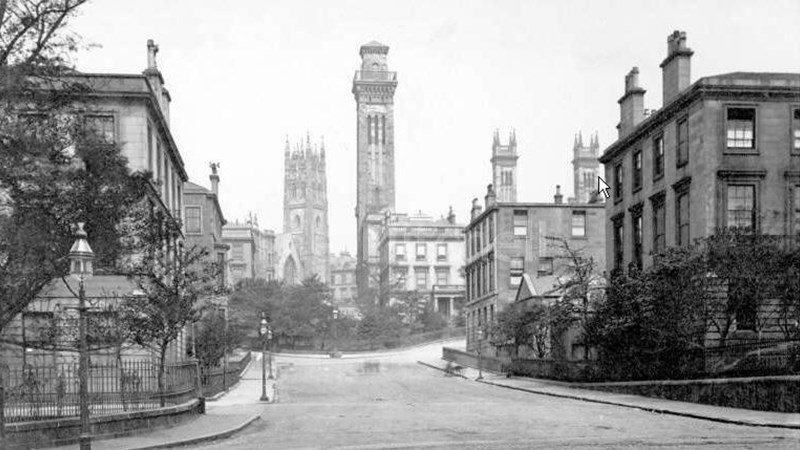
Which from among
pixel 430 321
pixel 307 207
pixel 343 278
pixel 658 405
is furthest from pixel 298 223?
pixel 658 405

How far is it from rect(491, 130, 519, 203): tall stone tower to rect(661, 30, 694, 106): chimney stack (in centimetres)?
9997

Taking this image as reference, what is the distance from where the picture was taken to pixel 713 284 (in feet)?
88.8

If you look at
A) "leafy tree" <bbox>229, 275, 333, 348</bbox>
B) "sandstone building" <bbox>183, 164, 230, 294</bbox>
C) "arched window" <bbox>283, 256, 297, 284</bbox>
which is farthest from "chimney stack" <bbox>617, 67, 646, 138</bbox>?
"arched window" <bbox>283, 256, 297, 284</bbox>

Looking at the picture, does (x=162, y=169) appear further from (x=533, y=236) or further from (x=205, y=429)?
(x=533, y=236)

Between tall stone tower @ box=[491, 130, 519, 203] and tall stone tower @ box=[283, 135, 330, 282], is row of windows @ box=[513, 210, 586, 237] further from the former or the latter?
tall stone tower @ box=[283, 135, 330, 282]

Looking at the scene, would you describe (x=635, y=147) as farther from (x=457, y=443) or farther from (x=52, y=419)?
(x=52, y=419)

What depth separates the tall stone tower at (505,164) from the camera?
135875mm

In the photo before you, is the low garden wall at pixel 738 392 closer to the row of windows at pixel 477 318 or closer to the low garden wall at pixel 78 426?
the low garden wall at pixel 78 426

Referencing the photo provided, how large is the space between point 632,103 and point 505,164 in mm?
97509

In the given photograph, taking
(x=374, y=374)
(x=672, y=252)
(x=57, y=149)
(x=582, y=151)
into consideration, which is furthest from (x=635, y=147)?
(x=582, y=151)

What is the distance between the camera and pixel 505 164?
137m

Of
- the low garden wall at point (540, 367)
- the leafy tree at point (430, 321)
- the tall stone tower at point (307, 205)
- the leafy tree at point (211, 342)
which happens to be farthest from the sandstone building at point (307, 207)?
the leafy tree at point (211, 342)

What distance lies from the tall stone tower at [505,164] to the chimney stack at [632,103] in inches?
3704

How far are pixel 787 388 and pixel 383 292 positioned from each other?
7872 centimetres
